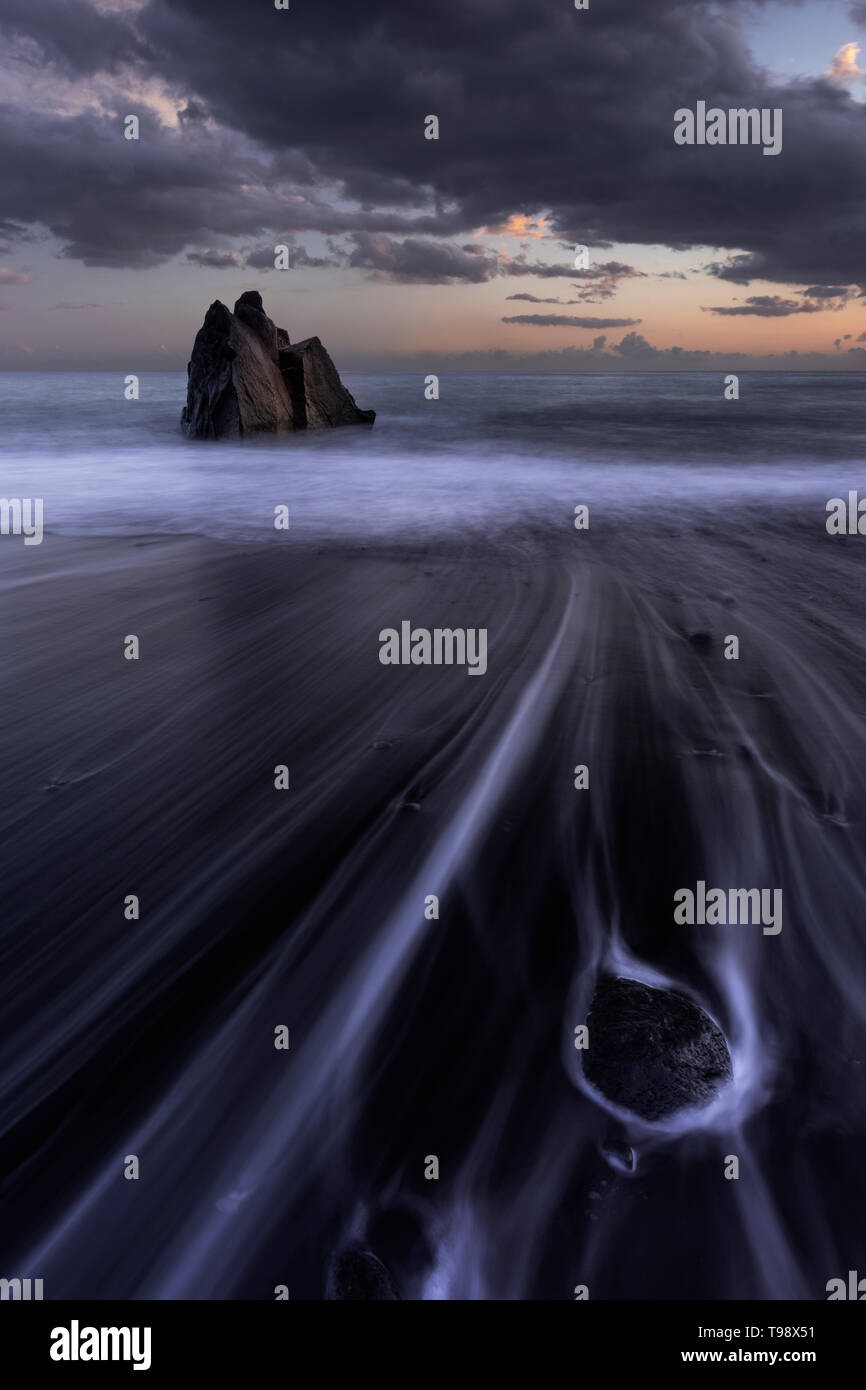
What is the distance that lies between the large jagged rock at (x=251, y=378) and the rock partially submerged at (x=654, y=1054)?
58.2ft

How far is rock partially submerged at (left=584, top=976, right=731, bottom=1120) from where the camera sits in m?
1.68

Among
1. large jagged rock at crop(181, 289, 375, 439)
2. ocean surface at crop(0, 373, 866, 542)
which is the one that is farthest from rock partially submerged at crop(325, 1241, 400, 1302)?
large jagged rock at crop(181, 289, 375, 439)

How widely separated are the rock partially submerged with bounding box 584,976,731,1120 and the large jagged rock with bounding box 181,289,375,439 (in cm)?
1773

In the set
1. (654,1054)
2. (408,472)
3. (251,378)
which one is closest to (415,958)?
(654,1054)

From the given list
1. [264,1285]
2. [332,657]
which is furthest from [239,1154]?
[332,657]

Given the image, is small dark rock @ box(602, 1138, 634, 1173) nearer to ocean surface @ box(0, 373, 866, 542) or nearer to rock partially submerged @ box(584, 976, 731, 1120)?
rock partially submerged @ box(584, 976, 731, 1120)

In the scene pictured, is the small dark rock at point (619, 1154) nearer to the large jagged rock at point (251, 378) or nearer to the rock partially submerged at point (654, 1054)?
the rock partially submerged at point (654, 1054)

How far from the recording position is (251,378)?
17641 millimetres

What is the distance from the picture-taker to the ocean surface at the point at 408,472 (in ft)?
28.6

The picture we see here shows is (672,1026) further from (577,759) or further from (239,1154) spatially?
(577,759)
